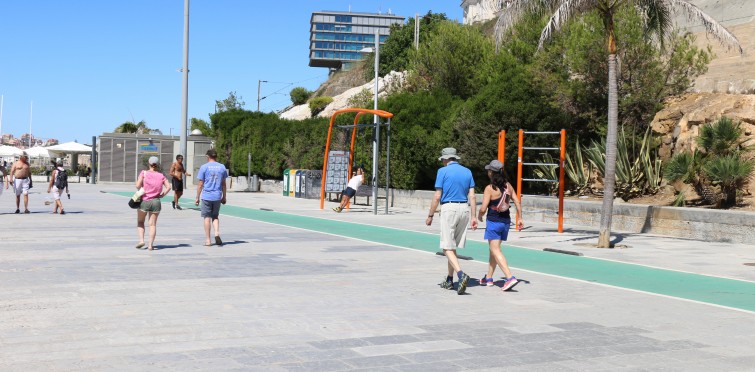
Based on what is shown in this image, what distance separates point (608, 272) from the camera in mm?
13008

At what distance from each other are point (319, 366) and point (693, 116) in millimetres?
17412

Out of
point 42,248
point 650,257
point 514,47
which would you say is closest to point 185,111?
point 514,47

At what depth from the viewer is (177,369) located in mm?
→ 6137

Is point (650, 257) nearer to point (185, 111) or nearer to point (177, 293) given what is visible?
point (177, 293)

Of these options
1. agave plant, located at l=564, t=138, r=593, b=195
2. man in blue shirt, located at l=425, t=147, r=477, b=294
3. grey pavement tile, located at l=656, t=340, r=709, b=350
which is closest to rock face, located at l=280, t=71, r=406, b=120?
agave plant, located at l=564, t=138, r=593, b=195

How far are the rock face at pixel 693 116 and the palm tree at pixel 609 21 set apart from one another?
390 centimetres

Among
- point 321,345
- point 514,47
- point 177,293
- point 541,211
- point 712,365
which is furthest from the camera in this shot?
point 514,47

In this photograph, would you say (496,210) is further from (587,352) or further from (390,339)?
(587,352)

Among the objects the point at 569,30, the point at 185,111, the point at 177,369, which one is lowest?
the point at 177,369

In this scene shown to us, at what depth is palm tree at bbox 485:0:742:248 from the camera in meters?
16.6

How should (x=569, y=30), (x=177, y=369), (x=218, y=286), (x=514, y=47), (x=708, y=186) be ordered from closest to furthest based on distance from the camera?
(x=177, y=369), (x=218, y=286), (x=708, y=186), (x=569, y=30), (x=514, y=47)

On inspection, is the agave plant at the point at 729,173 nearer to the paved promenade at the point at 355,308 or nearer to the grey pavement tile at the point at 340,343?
the paved promenade at the point at 355,308

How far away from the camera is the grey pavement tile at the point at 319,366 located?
6.23 m

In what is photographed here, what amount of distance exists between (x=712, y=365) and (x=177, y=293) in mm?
5609
